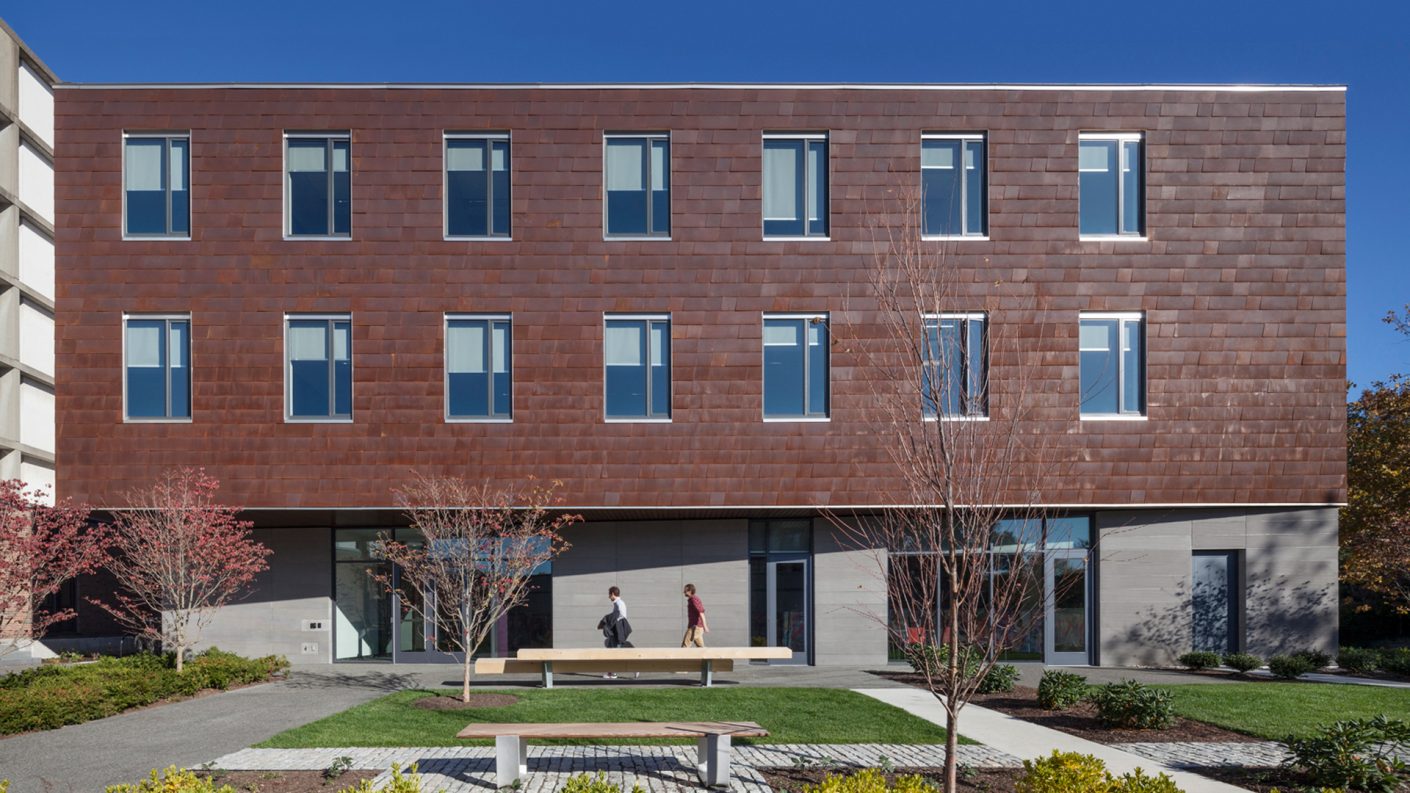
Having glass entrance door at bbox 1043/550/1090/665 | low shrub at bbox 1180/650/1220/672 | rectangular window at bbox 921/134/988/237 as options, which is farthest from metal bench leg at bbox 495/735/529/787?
low shrub at bbox 1180/650/1220/672

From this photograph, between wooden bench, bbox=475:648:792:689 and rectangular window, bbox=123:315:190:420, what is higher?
rectangular window, bbox=123:315:190:420

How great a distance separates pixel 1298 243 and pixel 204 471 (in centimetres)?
2027

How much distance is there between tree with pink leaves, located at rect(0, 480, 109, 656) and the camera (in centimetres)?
1564

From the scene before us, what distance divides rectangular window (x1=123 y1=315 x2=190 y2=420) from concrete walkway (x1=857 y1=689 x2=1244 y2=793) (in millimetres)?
13161

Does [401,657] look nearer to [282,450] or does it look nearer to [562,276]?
[282,450]

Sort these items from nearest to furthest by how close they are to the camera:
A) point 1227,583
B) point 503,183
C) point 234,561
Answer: point 234,561 < point 503,183 < point 1227,583

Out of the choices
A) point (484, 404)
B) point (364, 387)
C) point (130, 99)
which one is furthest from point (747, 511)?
point (130, 99)

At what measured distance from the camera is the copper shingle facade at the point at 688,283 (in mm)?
19234

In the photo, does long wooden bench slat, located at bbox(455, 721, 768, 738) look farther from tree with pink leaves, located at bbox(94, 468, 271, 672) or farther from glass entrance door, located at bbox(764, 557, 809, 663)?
glass entrance door, located at bbox(764, 557, 809, 663)

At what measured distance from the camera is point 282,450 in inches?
754

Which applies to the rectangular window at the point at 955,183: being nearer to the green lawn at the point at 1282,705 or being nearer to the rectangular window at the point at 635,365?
the rectangular window at the point at 635,365

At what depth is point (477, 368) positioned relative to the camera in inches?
769

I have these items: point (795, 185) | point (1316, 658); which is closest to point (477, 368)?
point (795, 185)

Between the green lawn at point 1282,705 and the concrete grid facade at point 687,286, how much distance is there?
421 centimetres
